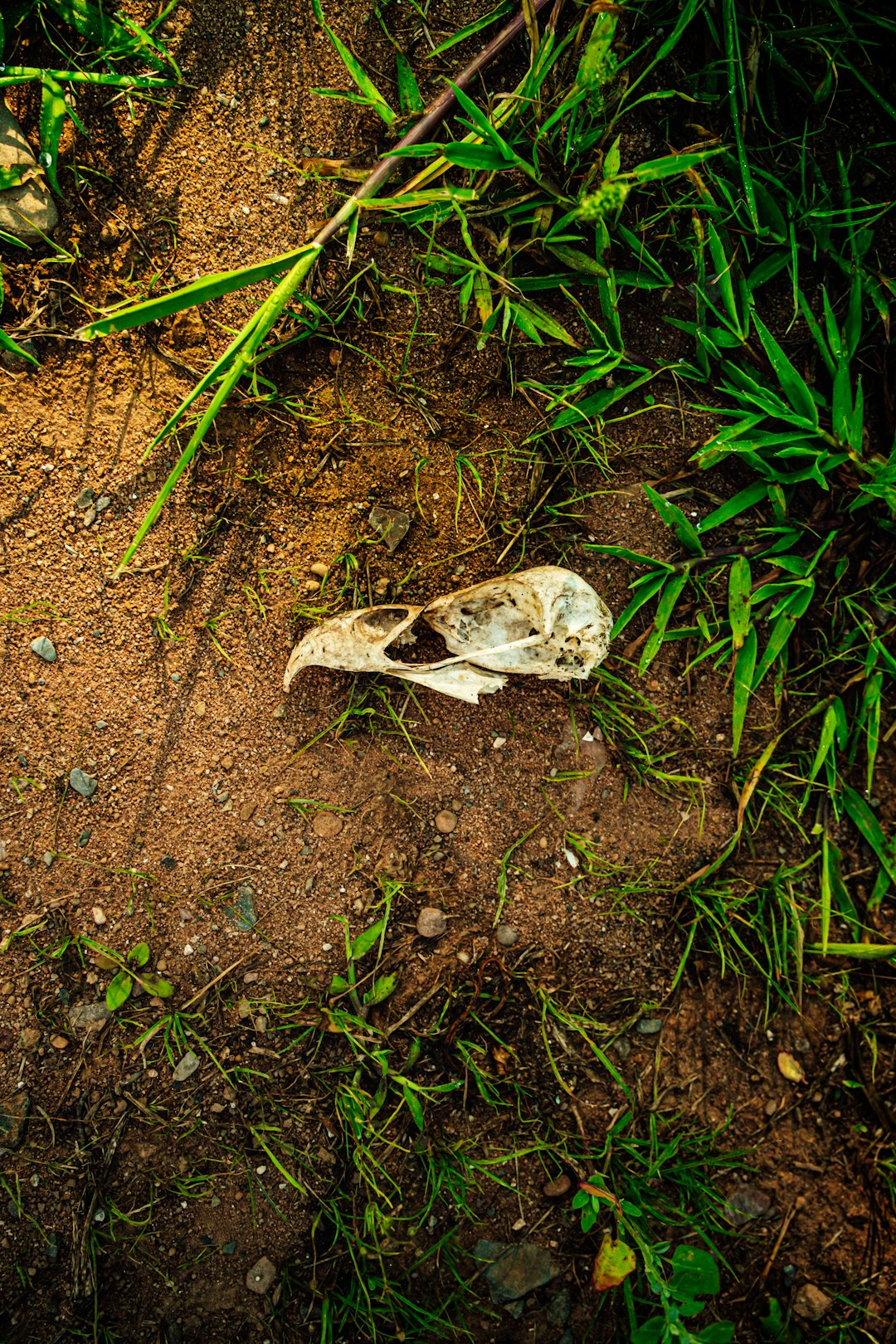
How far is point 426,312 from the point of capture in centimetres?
210

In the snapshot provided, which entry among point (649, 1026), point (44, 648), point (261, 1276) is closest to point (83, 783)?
point (44, 648)

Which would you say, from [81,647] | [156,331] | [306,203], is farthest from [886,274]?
[81,647]

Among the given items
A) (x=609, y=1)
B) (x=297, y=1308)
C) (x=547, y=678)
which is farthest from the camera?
(x=547, y=678)

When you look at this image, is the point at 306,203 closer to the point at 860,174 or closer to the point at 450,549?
the point at 450,549

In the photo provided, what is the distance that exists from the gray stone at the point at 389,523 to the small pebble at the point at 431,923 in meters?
1.01

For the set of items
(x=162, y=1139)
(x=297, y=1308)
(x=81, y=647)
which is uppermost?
(x=81, y=647)

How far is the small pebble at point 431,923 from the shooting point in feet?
6.88

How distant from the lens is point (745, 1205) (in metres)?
2.09

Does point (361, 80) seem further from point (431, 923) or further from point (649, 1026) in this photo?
point (649, 1026)

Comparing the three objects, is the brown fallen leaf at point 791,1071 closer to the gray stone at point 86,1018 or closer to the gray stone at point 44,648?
the gray stone at point 86,1018

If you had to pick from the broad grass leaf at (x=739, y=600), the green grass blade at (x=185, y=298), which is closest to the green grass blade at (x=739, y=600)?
the broad grass leaf at (x=739, y=600)

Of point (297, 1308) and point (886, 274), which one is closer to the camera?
point (297, 1308)

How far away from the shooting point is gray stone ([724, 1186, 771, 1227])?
6.84 feet

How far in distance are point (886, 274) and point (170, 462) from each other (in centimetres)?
206
